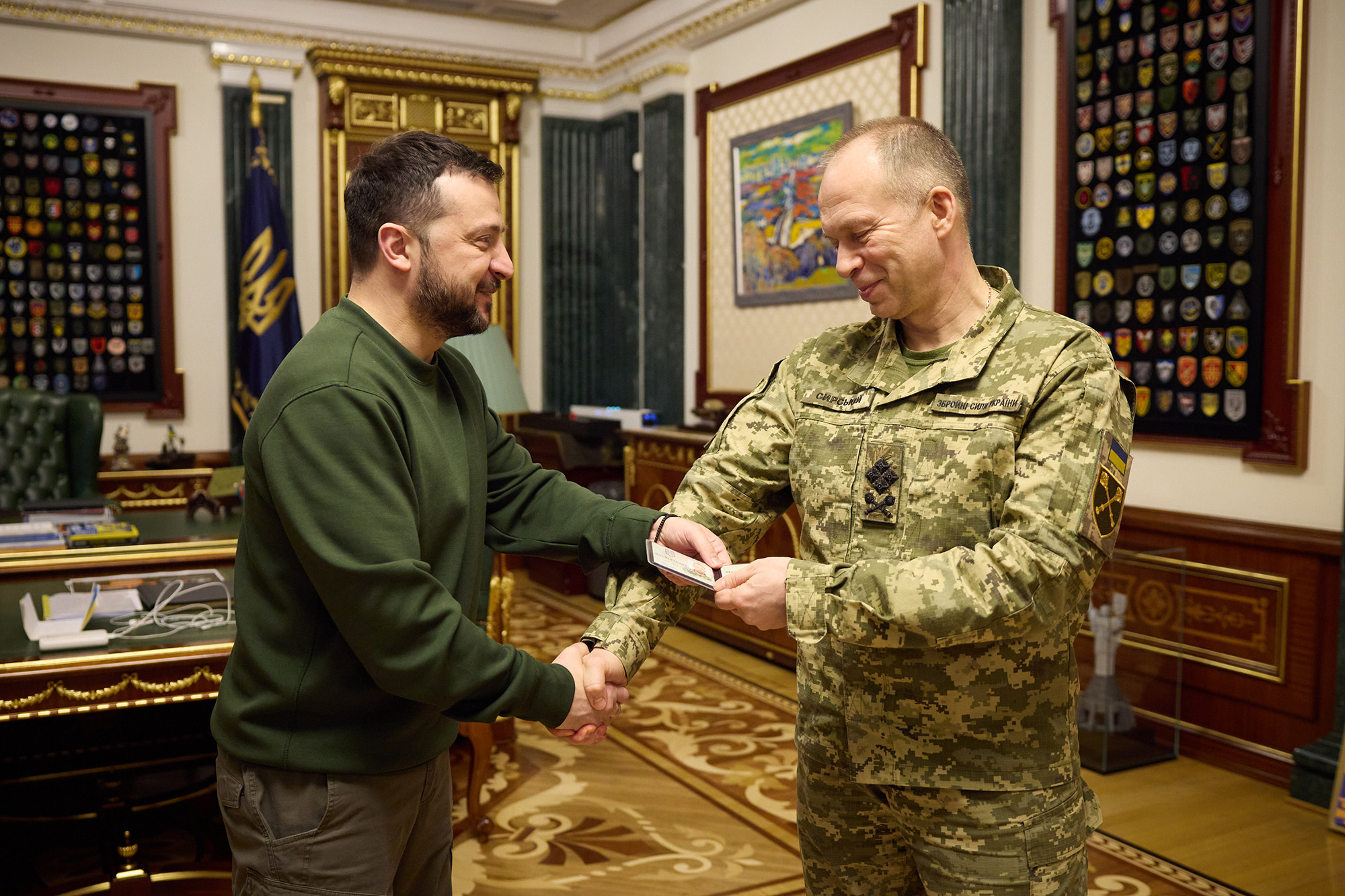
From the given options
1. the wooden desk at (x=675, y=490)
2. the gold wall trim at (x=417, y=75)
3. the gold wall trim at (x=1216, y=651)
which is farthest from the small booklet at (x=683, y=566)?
the gold wall trim at (x=417, y=75)

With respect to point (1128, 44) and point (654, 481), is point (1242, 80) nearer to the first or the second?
point (1128, 44)

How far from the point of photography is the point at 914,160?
1.66 metres

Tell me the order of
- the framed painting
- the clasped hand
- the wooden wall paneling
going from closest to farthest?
the clasped hand, the wooden wall paneling, the framed painting

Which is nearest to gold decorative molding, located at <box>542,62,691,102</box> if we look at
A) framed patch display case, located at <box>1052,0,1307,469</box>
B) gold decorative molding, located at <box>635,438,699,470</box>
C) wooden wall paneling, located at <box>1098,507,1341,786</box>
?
gold decorative molding, located at <box>635,438,699,470</box>

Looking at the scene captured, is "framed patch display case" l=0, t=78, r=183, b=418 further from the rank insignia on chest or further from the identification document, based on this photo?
the rank insignia on chest

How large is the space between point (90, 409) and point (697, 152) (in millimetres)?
3807

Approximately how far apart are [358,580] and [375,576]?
0.07 ft

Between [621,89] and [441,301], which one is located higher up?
[621,89]

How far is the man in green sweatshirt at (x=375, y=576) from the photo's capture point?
4.81 feet

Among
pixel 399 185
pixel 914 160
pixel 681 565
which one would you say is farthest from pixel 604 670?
pixel 914 160

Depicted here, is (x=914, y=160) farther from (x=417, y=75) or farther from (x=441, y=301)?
(x=417, y=75)

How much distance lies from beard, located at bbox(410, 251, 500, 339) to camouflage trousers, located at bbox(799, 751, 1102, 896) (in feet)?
2.96

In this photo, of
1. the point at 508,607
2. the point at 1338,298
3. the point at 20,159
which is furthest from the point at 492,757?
the point at 20,159

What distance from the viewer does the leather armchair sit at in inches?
220
